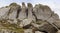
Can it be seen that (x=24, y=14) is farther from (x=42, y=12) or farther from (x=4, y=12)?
(x=4, y=12)

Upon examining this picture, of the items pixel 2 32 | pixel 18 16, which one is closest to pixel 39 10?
pixel 18 16

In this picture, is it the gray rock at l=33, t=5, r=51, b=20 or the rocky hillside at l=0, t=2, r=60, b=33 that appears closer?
the rocky hillside at l=0, t=2, r=60, b=33

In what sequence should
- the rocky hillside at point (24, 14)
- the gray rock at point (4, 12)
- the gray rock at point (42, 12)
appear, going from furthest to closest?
the gray rock at point (4, 12)
the gray rock at point (42, 12)
the rocky hillside at point (24, 14)

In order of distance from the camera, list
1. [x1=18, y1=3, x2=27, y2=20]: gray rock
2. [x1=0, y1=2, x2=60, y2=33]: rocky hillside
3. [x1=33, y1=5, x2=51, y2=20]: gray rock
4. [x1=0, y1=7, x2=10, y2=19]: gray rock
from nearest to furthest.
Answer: [x1=0, y1=2, x2=60, y2=33]: rocky hillside < [x1=18, y1=3, x2=27, y2=20]: gray rock < [x1=33, y1=5, x2=51, y2=20]: gray rock < [x1=0, y1=7, x2=10, y2=19]: gray rock

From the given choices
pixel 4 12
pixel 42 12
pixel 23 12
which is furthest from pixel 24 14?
pixel 4 12

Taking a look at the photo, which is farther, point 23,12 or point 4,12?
point 23,12

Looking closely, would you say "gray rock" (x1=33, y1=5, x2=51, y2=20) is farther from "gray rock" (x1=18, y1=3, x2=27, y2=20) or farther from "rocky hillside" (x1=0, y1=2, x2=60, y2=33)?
"gray rock" (x1=18, y1=3, x2=27, y2=20)

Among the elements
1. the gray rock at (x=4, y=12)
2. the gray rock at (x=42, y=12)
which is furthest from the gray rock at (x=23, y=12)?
the gray rock at (x=4, y=12)

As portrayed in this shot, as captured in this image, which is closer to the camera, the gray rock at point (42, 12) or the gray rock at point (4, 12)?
the gray rock at point (42, 12)

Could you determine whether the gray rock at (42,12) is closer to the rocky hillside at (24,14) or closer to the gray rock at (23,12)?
the rocky hillside at (24,14)

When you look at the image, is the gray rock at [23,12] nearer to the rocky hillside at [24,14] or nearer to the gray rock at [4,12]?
the rocky hillside at [24,14]

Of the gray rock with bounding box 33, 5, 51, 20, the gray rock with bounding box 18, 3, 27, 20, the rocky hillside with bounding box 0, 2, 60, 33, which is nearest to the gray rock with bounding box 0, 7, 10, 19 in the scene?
the rocky hillside with bounding box 0, 2, 60, 33

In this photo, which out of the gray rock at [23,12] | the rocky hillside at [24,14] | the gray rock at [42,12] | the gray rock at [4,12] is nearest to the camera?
A: the rocky hillside at [24,14]

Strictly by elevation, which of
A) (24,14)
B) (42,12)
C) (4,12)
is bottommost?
(24,14)
